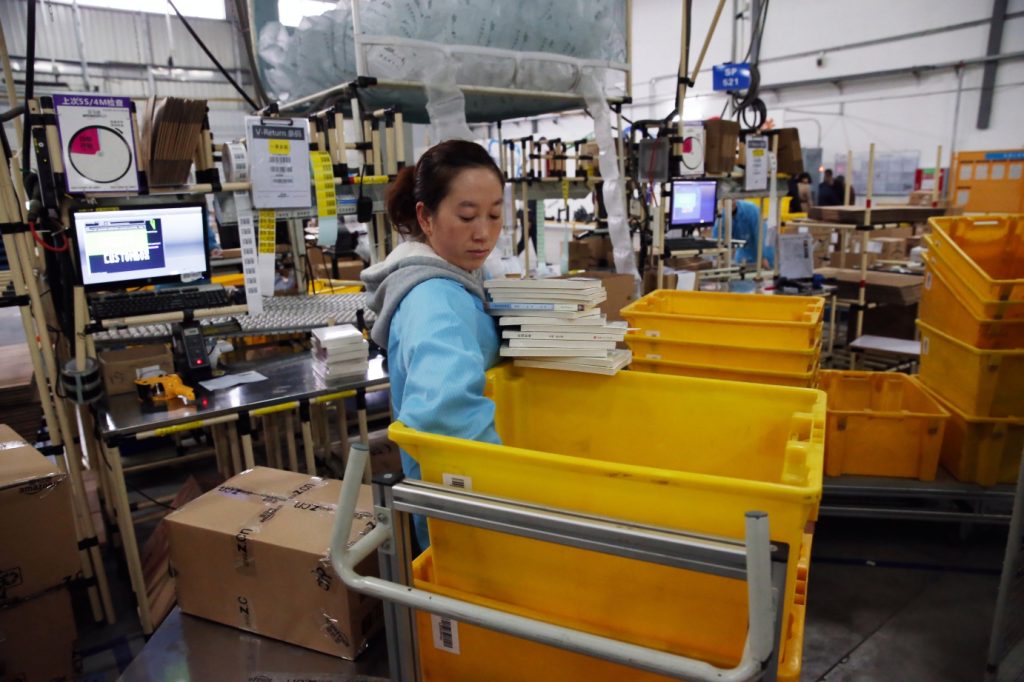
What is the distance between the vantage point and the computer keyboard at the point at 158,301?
2.45 m

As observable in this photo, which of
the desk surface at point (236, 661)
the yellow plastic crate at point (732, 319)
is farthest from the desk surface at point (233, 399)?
the yellow plastic crate at point (732, 319)

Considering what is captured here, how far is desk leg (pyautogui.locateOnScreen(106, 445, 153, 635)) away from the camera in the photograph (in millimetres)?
2312

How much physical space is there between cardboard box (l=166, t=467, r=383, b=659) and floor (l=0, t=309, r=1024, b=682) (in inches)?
49.8

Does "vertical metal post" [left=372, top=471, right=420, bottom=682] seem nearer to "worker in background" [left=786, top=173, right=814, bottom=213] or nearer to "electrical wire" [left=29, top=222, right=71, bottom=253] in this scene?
"electrical wire" [left=29, top=222, right=71, bottom=253]

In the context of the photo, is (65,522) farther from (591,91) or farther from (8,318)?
(8,318)

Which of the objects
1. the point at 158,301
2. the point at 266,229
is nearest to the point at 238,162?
the point at 266,229

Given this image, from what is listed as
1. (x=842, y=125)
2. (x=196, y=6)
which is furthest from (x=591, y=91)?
(x=196, y=6)

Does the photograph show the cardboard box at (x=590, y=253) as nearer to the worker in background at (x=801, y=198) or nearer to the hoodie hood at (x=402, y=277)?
the worker in background at (x=801, y=198)

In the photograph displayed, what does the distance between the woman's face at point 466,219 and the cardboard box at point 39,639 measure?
1.76m

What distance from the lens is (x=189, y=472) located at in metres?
3.86

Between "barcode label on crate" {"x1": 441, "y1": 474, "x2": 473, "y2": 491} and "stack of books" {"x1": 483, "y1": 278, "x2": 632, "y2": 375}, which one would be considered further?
"stack of books" {"x1": 483, "y1": 278, "x2": 632, "y2": 375}

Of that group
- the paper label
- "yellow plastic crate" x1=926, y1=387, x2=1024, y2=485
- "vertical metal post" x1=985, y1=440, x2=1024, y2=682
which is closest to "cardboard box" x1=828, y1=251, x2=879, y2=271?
"yellow plastic crate" x1=926, y1=387, x2=1024, y2=485

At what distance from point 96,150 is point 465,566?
210 centimetres

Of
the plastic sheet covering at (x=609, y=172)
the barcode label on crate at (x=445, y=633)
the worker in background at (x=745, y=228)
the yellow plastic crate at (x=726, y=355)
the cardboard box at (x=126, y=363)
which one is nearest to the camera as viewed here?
the barcode label on crate at (x=445, y=633)
